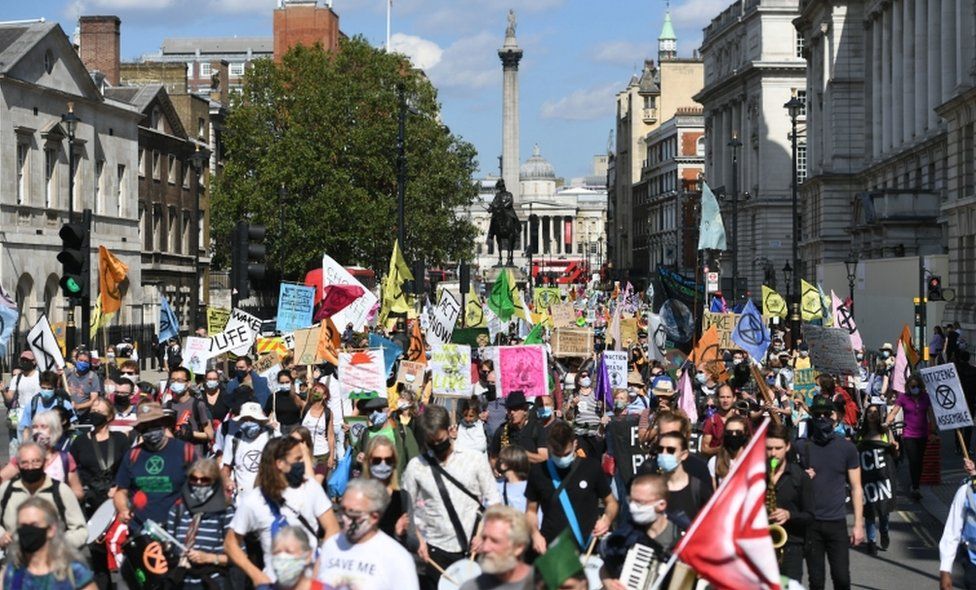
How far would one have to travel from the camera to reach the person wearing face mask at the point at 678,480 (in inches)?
409

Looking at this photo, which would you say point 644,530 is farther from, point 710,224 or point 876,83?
point 876,83

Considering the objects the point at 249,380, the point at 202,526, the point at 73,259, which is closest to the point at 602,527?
the point at 202,526

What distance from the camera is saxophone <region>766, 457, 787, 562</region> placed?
1122 cm

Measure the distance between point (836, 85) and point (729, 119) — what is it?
105ft

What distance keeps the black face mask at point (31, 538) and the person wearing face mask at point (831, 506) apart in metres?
5.45

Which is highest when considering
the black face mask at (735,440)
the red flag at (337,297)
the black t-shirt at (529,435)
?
the red flag at (337,297)

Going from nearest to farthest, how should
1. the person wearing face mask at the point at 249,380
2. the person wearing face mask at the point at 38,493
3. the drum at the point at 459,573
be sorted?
the drum at the point at 459,573
the person wearing face mask at the point at 38,493
the person wearing face mask at the point at 249,380

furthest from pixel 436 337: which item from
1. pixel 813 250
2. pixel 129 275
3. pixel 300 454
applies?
pixel 813 250

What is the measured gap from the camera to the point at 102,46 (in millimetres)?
67250

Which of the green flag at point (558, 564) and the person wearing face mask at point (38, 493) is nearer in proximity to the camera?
the green flag at point (558, 564)

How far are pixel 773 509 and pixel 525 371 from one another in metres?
7.61

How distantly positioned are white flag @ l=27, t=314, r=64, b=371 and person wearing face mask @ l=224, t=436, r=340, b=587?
41.8 ft

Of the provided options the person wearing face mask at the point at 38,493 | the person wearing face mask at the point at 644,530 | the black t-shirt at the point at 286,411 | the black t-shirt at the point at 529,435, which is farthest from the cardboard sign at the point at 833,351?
the person wearing face mask at the point at 644,530

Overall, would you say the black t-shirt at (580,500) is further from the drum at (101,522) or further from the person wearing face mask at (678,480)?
the drum at (101,522)
